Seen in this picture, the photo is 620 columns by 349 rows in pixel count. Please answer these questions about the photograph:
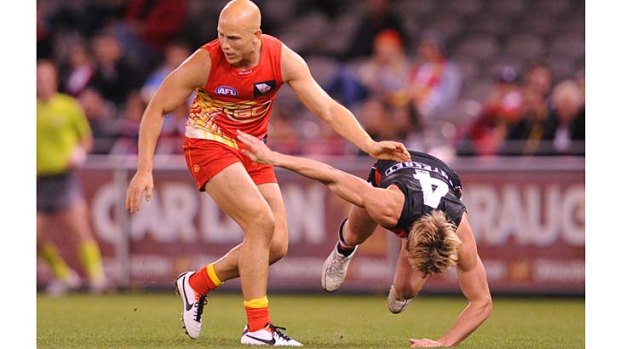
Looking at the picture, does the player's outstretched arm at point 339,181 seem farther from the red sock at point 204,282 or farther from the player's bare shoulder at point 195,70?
the red sock at point 204,282

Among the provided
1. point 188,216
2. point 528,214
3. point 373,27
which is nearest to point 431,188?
point 528,214

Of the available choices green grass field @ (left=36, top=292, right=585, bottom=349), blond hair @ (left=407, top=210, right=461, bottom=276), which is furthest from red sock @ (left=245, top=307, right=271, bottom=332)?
blond hair @ (left=407, top=210, right=461, bottom=276)

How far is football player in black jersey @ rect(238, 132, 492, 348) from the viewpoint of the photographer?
801 cm

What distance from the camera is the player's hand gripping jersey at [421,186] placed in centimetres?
830

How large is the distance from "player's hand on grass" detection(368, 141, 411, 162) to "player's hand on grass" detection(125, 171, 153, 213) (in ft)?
4.70

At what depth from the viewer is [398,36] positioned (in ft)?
54.5

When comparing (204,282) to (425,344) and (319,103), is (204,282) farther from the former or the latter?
(425,344)

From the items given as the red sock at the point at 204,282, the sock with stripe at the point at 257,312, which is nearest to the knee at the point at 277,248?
the red sock at the point at 204,282

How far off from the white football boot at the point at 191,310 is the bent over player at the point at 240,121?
639 mm

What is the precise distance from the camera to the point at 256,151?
795 centimetres

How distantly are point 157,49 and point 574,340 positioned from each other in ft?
30.5

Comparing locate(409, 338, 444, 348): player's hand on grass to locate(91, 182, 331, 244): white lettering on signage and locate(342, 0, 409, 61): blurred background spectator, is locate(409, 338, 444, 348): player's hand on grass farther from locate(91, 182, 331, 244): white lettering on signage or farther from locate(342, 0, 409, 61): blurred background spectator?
locate(342, 0, 409, 61): blurred background spectator

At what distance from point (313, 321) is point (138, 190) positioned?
10.5 ft
